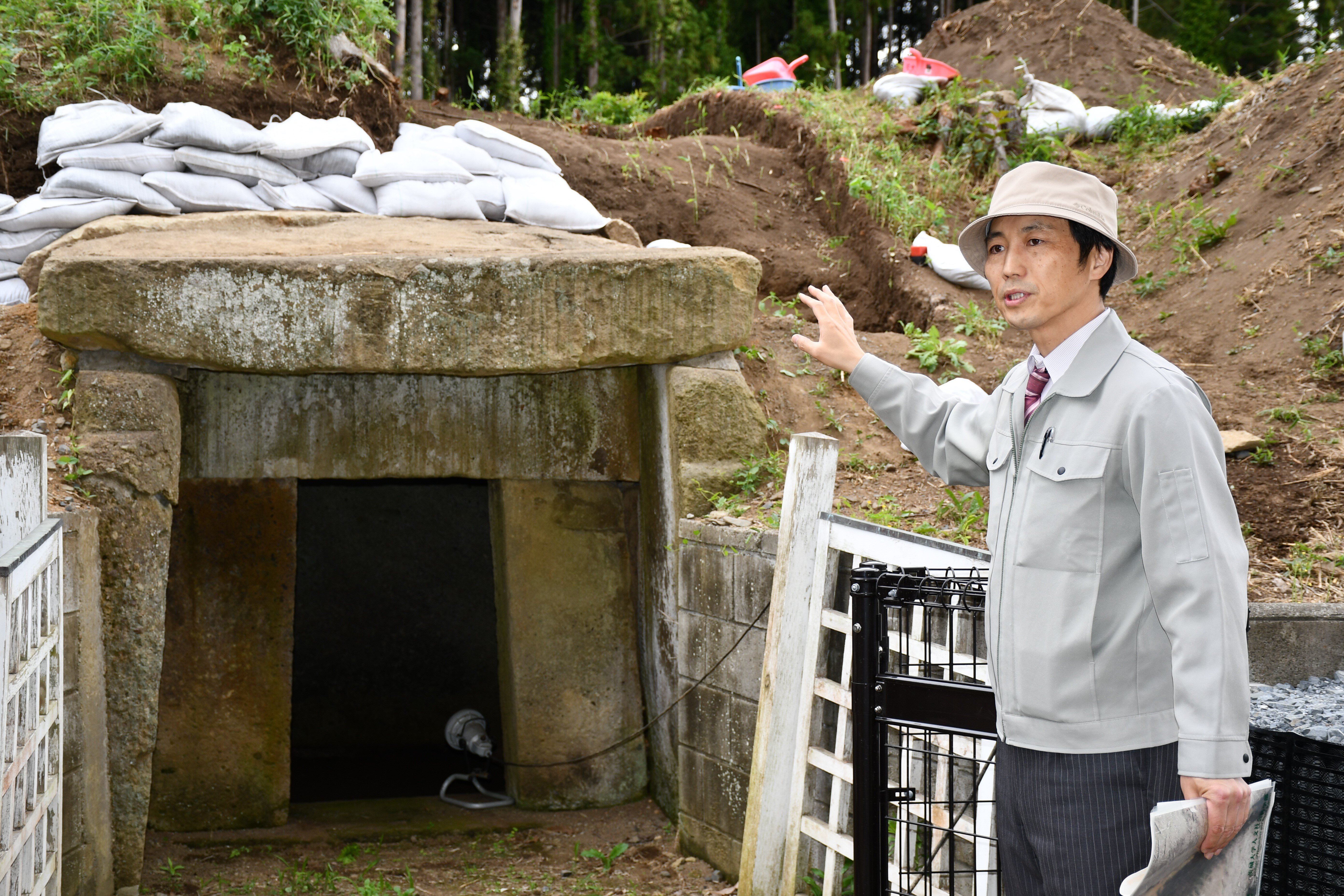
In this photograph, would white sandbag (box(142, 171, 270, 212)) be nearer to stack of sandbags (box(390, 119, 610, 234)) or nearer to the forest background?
stack of sandbags (box(390, 119, 610, 234))

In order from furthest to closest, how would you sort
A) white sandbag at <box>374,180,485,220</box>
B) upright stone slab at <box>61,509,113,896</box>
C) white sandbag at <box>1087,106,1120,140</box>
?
white sandbag at <box>1087,106,1120,140</box> < white sandbag at <box>374,180,485,220</box> < upright stone slab at <box>61,509,113,896</box>

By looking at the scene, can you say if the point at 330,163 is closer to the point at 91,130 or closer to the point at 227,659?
the point at 91,130

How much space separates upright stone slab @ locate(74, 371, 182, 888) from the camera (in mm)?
3945

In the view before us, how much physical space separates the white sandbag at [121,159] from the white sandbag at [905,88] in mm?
5259

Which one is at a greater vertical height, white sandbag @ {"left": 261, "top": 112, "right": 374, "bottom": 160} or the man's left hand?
white sandbag @ {"left": 261, "top": 112, "right": 374, "bottom": 160}

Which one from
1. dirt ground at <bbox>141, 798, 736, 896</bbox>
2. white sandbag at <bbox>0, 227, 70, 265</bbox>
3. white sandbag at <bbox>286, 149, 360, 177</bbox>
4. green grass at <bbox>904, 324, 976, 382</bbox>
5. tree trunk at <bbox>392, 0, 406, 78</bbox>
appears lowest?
dirt ground at <bbox>141, 798, 736, 896</bbox>

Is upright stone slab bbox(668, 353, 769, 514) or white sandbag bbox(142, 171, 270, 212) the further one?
white sandbag bbox(142, 171, 270, 212)

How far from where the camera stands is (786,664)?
3441 millimetres

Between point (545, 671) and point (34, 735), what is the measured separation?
7.90ft

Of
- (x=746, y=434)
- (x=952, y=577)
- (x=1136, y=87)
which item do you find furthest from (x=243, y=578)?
(x=1136, y=87)

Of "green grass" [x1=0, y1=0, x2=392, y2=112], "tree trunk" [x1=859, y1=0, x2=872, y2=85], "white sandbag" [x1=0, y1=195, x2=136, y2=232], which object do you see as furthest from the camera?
"tree trunk" [x1=859, y1=0, x2=872, y2=85]

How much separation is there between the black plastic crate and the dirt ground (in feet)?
6.58

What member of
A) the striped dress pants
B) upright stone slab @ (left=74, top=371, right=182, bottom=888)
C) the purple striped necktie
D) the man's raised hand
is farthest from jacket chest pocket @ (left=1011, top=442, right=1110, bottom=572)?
upright stone slab @ (left=74, top=371, right=182, bottom=888)

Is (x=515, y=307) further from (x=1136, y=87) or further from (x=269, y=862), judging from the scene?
(x=1136, y=87)
